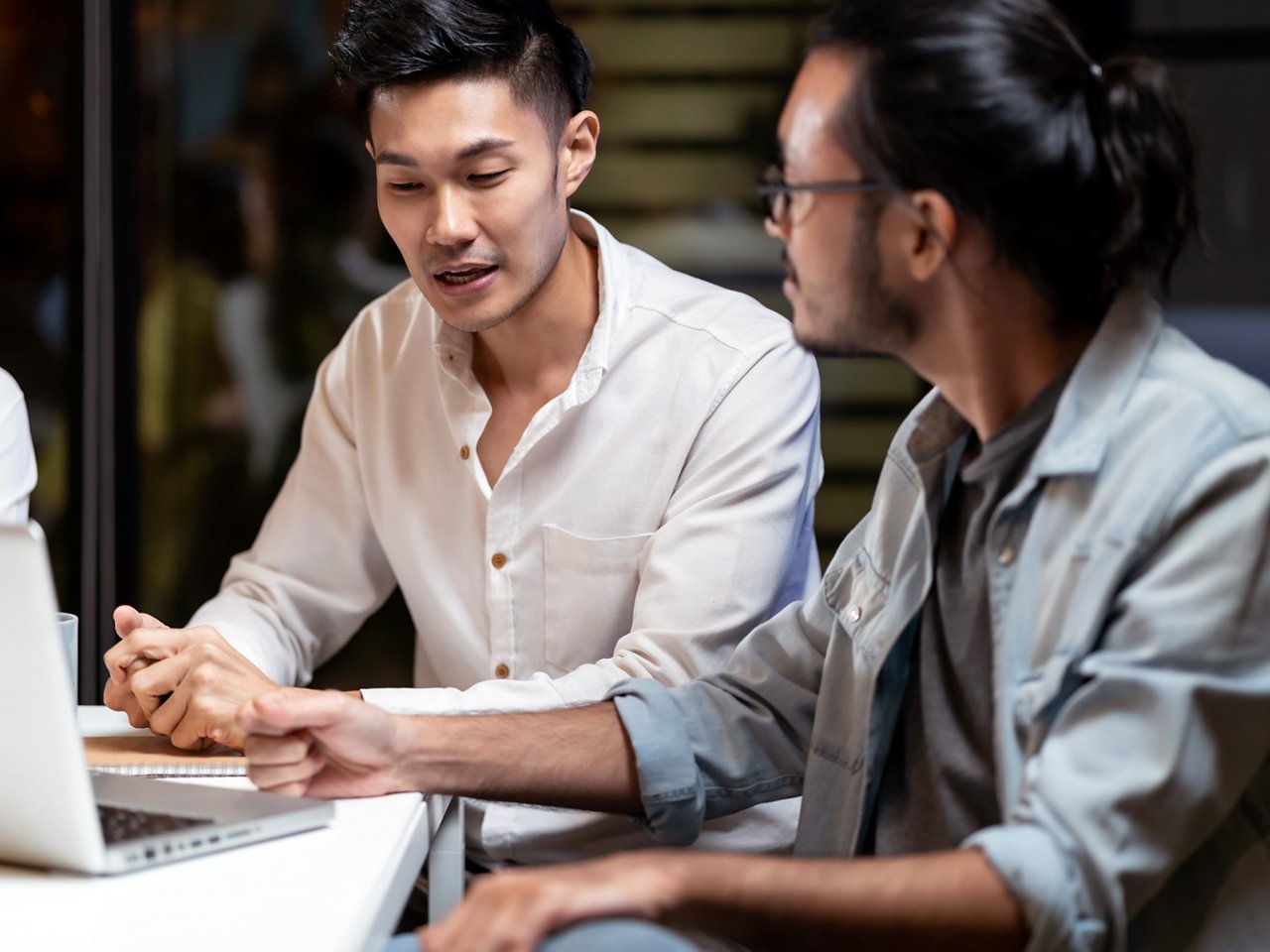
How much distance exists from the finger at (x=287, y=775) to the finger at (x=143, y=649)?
242mm

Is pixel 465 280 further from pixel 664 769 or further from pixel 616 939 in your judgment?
pixel 616 939

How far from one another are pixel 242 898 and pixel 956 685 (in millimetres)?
645

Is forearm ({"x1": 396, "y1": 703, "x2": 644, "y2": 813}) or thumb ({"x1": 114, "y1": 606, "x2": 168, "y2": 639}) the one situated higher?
thumb ({"x1": 114, "y1": 606, "x2": 168, "y2": 639})

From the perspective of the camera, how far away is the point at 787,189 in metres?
1.33

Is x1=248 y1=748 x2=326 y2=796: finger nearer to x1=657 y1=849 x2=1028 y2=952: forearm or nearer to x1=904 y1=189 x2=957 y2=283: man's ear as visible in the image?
x1=657 y1=849 x2=1028 y2=952: forearm

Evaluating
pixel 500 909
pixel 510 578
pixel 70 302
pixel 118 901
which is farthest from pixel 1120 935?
pixel 70 302

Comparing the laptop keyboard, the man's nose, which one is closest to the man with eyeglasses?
the laptop keyboard

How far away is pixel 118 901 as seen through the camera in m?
0.98

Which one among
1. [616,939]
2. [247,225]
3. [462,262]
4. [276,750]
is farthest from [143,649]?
[247,225]

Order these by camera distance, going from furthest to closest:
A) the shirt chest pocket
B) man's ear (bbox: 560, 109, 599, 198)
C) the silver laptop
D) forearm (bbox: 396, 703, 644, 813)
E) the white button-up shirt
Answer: man's ear (bbox: 560, 109, 599, 198), the shirt chest pocket, the white button-up shirt, forearm (bbox: 396, 703, 644, 813), the silver laptop

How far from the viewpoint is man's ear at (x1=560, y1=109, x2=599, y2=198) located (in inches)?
76.4

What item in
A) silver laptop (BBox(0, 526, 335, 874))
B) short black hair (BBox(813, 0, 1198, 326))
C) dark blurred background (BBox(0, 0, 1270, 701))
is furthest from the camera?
dark blurred background (BBox(0, 0, 1270, 701))

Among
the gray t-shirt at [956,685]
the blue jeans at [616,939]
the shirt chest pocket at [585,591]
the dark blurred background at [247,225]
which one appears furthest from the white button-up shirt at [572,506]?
the dark blurred background at [247,225]

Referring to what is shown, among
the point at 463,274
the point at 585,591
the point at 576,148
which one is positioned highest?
the point at 576,148
